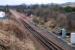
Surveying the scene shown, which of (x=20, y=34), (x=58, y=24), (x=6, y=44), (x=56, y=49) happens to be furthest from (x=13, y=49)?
(x=58, y=24)

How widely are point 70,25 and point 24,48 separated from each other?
25.9m

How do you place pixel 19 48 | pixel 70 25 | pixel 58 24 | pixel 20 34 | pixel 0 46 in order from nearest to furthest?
1. pixel 0 46
2. pixel 19 48
3. pixel 20 34
4. pixel 70 25
5. pixel 58 24

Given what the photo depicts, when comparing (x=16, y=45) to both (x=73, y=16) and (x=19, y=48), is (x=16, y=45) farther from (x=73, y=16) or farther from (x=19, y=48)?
(x=73, y=16)

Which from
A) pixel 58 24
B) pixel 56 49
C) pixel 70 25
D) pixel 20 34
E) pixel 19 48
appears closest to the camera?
pixel 19 48

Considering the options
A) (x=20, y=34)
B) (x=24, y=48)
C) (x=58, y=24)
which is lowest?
(x=58, y=24)

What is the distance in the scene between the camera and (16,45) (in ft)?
57.1

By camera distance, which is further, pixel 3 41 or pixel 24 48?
pixel 24 48

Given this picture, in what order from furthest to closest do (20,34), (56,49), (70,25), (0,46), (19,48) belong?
(70,25), (20,34), (56,49), (19,48), (0,46)

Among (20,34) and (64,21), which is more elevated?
(20,34)

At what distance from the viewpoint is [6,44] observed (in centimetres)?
1612

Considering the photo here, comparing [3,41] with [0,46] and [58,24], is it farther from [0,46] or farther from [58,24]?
[58,24]

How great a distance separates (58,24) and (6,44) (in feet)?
101

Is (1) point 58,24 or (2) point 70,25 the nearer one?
(2) point 70,25

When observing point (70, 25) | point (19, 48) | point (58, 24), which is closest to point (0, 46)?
point (19, 48)
